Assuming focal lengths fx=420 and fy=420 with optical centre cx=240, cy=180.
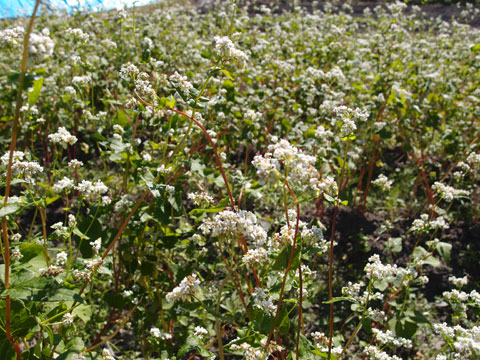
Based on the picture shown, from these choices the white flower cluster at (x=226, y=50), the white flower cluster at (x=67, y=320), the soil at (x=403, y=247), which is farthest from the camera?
the soil at (x=403, y=247)

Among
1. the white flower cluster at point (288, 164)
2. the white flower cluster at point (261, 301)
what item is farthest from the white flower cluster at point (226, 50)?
the white flower cluster at point (261, 301)

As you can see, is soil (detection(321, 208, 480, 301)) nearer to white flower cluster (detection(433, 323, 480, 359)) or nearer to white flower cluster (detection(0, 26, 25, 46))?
white flower cluster (detection(433, 323, 480, 359))

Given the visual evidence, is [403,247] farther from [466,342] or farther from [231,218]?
[231,218]

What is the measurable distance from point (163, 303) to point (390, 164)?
3.42m

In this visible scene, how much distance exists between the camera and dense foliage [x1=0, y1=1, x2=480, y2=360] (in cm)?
172

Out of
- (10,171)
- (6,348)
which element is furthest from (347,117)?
(6,348)

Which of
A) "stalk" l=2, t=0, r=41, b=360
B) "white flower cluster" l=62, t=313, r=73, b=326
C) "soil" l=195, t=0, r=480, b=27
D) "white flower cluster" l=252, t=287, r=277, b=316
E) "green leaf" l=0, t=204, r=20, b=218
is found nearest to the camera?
"stalk" l=2, t=0, r=41, b=360

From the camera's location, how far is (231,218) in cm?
154

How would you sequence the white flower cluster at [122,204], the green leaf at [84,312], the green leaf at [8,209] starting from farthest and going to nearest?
1. the white flower cluster at [122,204]
2. the green leaf at [84,312]
3. the green leaf at [8,209]

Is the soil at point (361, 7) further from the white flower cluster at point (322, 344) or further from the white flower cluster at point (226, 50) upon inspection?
the white flower cluster at point (322, 344)

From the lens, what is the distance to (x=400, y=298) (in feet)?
10.7

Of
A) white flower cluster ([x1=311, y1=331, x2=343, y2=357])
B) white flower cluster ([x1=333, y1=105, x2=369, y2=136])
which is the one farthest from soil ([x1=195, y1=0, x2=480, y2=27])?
white flower cluster ([x1=311, y1=331, x2=343, y2=357])

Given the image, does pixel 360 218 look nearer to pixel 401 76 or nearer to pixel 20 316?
pixel 401 76

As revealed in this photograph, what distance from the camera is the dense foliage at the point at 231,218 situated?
1.72m
